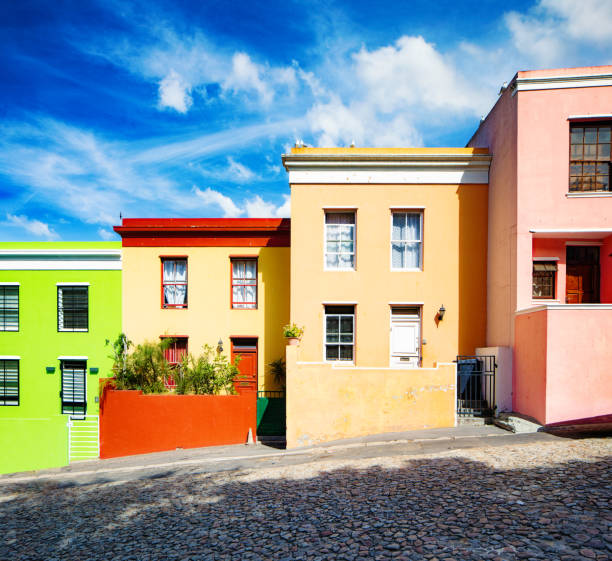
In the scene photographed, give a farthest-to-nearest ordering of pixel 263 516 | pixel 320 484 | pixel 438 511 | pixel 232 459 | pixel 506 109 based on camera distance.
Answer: pixel 506 109 → pixel 232 459 → pixel 320 484 → pixel 263 516 → pixel 438 511

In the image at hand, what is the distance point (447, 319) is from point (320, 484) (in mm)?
7642

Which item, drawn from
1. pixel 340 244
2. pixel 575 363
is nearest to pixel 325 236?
pixel 340 244

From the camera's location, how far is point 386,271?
13.5 metres

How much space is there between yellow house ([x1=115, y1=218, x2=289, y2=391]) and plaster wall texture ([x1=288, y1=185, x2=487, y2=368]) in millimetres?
1591

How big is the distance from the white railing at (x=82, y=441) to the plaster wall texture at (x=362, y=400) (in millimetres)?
6312

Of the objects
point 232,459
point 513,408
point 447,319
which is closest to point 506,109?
point 447,319

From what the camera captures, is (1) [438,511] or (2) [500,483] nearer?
(1) [438,511]

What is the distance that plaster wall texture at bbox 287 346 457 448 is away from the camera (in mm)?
10719

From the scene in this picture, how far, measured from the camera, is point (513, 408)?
11.0m

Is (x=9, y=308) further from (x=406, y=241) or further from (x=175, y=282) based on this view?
(x=406, y=241)

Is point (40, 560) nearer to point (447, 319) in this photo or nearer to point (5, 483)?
point (5, 483)

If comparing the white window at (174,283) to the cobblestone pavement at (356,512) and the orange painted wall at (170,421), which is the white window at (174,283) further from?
the cobblestone pavement at (356,512)

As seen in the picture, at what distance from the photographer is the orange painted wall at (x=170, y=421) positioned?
1255cm

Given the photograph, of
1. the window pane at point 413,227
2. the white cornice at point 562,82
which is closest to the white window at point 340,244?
the window pane at point 413,227
